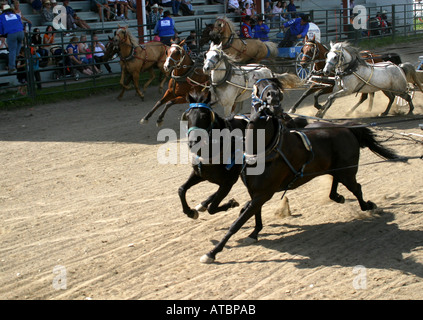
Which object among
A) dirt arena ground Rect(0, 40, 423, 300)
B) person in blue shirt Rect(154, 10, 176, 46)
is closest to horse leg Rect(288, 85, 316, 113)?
dirt arena ground Rect(0, 40, 423, 300)

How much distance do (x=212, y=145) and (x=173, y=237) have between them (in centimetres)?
125

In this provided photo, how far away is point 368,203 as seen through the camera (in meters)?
6.92

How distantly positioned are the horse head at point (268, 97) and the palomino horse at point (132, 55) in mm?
9213

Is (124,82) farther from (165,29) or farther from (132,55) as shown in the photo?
(165,29)

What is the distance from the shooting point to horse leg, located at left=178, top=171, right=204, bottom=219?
21.9 ft

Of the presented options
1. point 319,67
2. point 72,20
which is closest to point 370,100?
point 319,67

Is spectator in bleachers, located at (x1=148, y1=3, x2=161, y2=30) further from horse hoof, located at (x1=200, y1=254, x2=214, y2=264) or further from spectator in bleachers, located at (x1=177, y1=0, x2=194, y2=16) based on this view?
horse hoof, located at (x1=200, y1=254, x2=214, y2=264)

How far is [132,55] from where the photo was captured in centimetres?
1501

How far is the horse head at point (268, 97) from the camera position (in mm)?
5949

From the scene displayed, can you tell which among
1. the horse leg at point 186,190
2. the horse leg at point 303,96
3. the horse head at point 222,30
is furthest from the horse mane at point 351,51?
the horse leg at point 186,190

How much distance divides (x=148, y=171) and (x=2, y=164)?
2.71 m

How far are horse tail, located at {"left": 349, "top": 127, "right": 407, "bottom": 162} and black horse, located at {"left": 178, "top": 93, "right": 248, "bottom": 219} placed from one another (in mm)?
1477

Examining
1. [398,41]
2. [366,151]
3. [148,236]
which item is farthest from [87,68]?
[398,41]

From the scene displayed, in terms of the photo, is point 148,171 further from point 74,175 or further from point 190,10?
point 190,10
